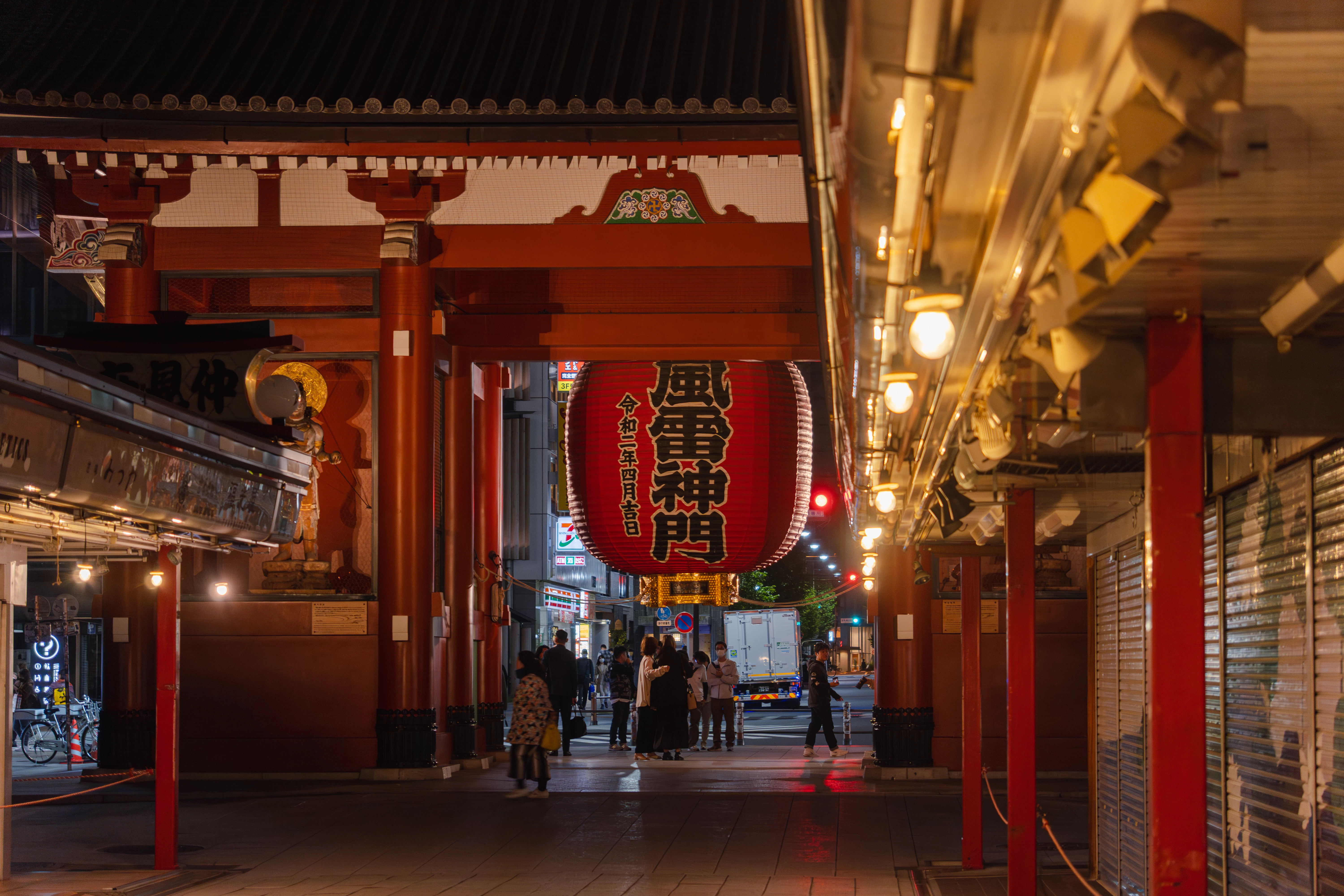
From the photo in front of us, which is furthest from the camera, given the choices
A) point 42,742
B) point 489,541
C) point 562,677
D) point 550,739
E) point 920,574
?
point 42,742

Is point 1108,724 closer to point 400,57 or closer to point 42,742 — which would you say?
point 400,57

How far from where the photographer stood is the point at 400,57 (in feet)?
55.0

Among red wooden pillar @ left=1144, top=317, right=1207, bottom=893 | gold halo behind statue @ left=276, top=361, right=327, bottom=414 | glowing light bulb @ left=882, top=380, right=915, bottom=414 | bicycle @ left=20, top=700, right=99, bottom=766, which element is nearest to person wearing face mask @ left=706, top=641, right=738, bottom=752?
gold halo behind statue @ left=276, top=361, right=327, bottom=414

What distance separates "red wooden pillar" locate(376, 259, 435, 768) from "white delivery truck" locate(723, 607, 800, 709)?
81.6ft

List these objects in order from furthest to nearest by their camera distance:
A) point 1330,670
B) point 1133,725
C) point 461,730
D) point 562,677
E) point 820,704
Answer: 1. point 820,704
2. point 562,677
3. point 461,730
4. point 1133,725
5. point 1330,670

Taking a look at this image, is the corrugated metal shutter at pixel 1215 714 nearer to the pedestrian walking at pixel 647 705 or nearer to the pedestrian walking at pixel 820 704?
the pedestrian walking at pixel 647 705

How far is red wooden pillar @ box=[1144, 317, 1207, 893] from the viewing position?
470cm

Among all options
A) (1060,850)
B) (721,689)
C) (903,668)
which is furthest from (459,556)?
(1060,850)

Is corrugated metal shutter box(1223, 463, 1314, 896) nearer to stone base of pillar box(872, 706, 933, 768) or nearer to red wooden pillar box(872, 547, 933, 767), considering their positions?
red wooden pillar box(872, 547, 933, 767)

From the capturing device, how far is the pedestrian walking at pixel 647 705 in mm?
20453

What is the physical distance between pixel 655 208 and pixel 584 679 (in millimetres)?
19655

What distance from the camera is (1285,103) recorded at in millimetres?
3551

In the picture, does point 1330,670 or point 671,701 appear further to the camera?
point 671,701

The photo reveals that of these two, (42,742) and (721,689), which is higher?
(721,689)
